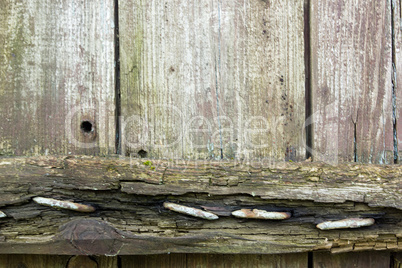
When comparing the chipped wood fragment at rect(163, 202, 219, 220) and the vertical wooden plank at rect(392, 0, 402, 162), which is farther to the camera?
the vertical wooden plank at rect(392, 0, 402, 162)

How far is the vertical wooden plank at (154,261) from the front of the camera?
1077mm

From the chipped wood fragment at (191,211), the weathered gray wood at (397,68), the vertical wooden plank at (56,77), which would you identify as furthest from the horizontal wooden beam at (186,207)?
the weathered gray wood at (397,68)

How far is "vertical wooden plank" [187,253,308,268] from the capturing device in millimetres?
1081

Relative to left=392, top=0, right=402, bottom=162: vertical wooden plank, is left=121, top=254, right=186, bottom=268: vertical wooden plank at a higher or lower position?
lower

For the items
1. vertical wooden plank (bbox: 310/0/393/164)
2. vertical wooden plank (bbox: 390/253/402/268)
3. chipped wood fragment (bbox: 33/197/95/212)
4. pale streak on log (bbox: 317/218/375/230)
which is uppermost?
vertical wooden plank (bbox: 310/0/393/164)

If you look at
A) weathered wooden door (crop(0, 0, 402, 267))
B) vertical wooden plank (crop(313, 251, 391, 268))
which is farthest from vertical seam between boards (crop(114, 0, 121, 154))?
vertical wooden plank (crop(313, 251, 391, 268))

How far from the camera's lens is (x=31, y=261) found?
1068 millimetres

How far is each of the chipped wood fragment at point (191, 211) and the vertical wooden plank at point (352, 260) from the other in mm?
434

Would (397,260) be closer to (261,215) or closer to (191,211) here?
(261,215)

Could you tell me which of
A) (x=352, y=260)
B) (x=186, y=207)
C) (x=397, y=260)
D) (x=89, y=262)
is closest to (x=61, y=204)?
(x=89, y=262)

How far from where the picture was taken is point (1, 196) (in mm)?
945

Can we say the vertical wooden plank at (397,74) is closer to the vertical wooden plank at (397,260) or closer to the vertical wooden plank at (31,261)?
the vertical wooden plank at (397,260)

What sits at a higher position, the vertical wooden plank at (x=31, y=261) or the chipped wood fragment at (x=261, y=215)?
the chipped wood fragment at (x=261, y=215)

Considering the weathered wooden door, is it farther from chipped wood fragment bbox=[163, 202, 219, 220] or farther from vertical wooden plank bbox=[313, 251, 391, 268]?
chipped wood fragment bbox=[163, 202, 219, 220]
